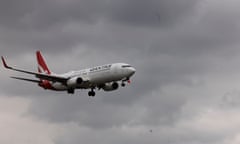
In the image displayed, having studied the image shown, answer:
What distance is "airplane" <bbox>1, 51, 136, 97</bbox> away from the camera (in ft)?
470

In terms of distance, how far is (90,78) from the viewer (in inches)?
5782

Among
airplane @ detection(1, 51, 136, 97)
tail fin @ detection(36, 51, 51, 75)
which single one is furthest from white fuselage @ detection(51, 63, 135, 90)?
tail fin @ detection(36, 51, 51, 75)

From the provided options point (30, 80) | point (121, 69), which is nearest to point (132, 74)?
point (121, 69)

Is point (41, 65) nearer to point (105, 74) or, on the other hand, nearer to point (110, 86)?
point (110, 86)

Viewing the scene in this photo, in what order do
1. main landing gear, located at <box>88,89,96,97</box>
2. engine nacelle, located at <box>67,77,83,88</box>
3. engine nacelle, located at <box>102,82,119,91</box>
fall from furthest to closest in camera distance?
main landing gear, located at <box>88,89,96,97</box> < engine nacelle, located at <box>102,82,119,91</box> < engine nacelle, located at <box>67,77,83,88</box>

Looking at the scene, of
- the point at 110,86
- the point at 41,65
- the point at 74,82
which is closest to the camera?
the point at 74,82

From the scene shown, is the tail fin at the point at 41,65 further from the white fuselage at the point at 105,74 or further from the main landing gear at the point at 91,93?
the white fuselage at the point at 105,74

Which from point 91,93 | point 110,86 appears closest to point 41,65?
point 91,93

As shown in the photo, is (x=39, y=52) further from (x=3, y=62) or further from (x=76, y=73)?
(x=3, y=62)

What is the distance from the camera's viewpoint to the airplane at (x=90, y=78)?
143m

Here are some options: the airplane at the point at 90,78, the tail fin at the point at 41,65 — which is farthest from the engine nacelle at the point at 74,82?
the tail fin at the point at 41,65

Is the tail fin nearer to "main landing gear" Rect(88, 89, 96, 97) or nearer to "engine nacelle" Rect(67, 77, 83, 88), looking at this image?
"main landing gear" Rect(88, 89, 96, 97)

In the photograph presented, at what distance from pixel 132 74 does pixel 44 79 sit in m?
19.6

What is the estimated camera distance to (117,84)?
5920 inches
